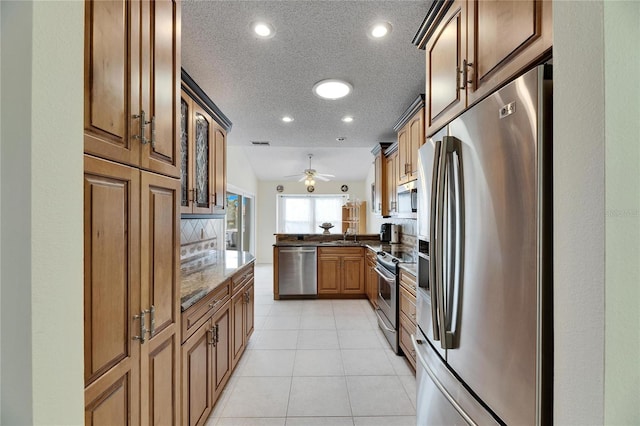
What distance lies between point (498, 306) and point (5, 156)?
4.10 feet

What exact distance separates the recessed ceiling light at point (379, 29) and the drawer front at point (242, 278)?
78.5 inches

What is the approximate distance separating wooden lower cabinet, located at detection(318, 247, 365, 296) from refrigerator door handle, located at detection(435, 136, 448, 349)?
11.8 feet

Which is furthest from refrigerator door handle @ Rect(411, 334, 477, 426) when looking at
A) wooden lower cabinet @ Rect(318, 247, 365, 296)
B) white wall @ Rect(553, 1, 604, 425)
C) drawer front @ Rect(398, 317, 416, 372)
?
wooden lower cabinet @ Rect(318, 247, 365, 296)

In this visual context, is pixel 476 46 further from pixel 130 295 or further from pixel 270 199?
pixel 270 199

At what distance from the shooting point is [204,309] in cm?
167

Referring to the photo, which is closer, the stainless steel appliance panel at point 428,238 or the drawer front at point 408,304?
the stainless steel appliance panel at point 428,238

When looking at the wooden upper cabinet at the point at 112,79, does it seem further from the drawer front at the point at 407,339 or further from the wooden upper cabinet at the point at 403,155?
the wooden upper cabinet at the point at 403,155

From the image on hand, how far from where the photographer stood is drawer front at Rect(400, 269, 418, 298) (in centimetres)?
226

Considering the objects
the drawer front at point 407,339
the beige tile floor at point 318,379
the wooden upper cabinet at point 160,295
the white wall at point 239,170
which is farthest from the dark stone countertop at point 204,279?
the white wall at point 239,170

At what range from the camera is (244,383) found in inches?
90.2

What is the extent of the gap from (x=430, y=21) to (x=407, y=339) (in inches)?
94.5

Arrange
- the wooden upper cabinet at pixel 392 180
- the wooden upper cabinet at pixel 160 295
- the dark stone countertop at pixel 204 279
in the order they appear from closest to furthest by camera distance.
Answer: the wooden upper cabinet at pixel 160 295 < the dark stone countertop at pixel 204 279 < the wooden upper cabinet at pixel 392 180

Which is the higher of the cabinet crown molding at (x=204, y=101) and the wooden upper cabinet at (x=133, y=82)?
the cabinet crown molding at (x=204, y=101)

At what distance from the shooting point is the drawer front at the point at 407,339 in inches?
92.9
